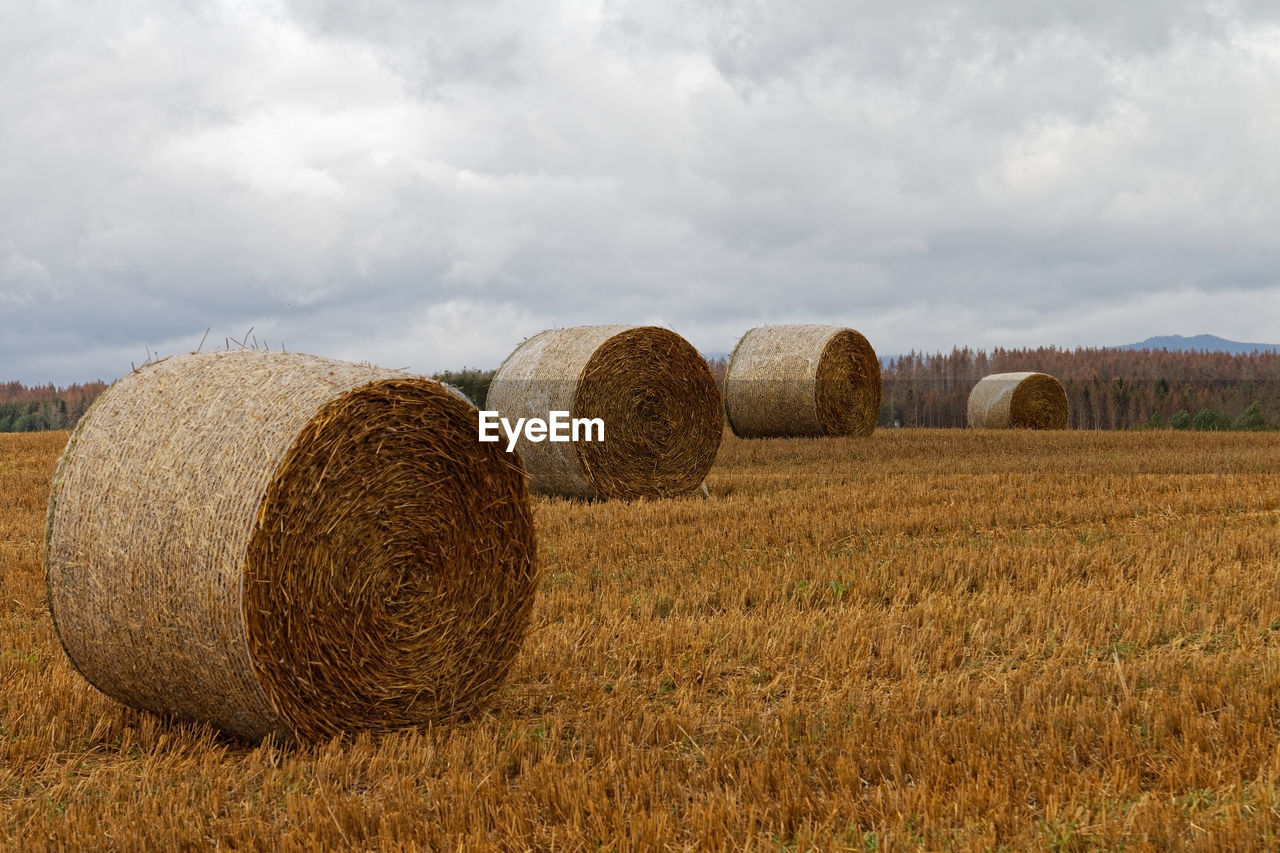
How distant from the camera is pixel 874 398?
2302 cm

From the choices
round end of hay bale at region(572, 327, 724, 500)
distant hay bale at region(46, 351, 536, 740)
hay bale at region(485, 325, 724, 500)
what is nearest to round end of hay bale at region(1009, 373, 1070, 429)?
round end of hay bale at region(572, 327, 724, 500)

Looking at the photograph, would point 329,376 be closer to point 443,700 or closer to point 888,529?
point 443,700

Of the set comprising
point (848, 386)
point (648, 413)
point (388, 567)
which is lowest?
point (388, 567)

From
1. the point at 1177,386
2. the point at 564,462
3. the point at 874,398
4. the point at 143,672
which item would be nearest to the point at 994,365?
the point at 1177,386

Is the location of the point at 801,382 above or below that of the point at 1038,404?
above

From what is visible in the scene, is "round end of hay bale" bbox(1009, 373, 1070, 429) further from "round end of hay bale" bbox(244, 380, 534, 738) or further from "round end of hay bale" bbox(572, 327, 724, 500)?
"round end of hay bale" bbox(244, 380, 534, 738)

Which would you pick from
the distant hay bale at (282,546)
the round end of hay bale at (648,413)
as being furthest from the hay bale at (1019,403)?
the distant hay bale at (282,546)

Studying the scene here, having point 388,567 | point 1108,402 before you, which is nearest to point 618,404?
point 388,567

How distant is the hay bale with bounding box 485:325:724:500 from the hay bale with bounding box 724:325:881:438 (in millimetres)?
6885

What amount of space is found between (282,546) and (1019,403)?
26.3 m

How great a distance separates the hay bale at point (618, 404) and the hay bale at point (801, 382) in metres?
6.88

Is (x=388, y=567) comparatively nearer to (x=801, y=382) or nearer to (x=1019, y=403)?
(x=801, y=382)

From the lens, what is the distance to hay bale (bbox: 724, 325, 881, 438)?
70.3 feet

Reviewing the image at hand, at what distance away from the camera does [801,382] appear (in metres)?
21.4
